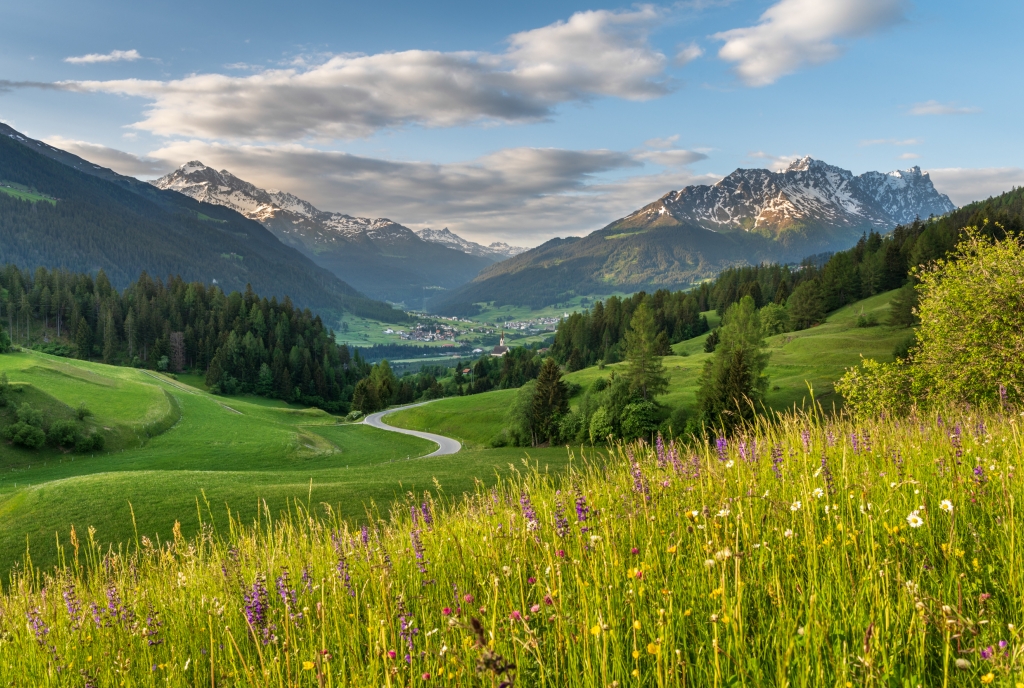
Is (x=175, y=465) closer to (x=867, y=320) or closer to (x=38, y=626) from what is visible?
(x=38, y=626)

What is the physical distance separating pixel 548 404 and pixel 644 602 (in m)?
68.6

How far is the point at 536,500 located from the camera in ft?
21.9

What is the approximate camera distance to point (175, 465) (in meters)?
54.7

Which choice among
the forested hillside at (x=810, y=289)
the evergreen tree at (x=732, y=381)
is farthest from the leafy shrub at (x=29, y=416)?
the forested hillside at (x=810, y=289)

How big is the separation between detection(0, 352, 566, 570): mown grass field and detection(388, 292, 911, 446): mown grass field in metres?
12.5

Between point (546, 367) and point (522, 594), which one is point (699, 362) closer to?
point (546, 367)

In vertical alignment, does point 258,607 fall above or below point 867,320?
above

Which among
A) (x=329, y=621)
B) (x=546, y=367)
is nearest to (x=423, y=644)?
(x=329, y=621)

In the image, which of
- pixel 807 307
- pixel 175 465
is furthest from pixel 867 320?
pixel 175 465

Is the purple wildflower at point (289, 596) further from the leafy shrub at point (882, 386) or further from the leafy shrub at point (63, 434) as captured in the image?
the leafy shrub at point (63, 434)

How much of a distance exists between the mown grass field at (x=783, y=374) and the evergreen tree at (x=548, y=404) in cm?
988

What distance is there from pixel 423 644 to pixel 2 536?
31.7 metres

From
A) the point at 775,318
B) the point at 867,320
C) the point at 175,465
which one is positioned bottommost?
the point at 175,465

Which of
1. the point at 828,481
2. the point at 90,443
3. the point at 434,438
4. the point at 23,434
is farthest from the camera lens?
the point at 434,438
